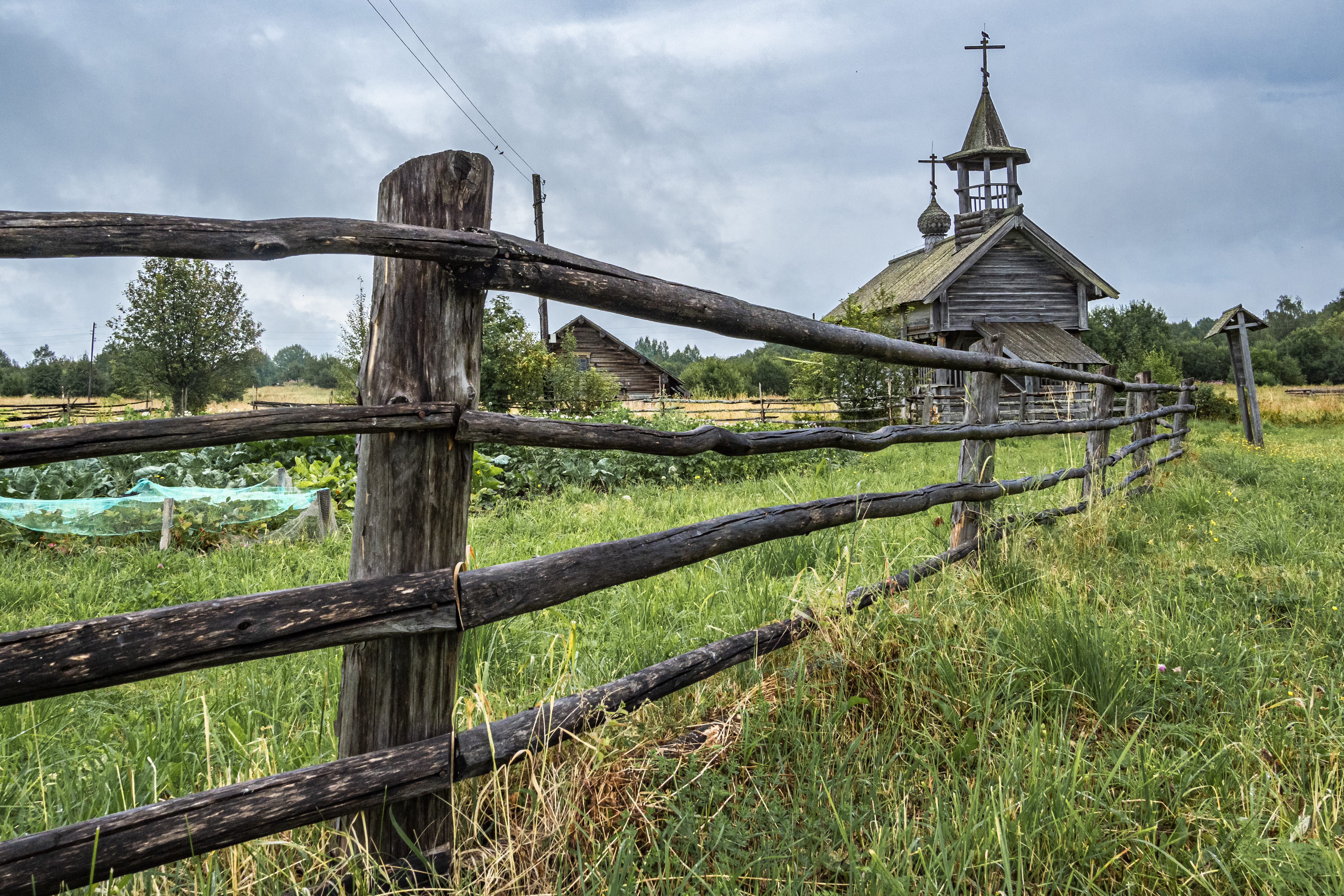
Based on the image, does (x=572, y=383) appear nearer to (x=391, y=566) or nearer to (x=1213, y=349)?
(x=391, y=566)

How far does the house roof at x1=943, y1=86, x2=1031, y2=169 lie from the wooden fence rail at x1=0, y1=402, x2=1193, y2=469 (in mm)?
25800

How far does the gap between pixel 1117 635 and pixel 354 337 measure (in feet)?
103

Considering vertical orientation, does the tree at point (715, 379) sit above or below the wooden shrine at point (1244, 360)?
above

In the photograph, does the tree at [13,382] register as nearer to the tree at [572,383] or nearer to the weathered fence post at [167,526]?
the tree at [572,383]

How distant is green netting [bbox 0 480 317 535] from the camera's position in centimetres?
508

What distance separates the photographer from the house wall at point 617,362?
102 feet

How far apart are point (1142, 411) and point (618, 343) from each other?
24.8 m

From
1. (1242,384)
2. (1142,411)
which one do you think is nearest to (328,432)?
(1142,411)

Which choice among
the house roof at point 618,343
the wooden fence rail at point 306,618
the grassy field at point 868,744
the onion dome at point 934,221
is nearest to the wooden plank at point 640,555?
the wooden fence rail at point 306,618

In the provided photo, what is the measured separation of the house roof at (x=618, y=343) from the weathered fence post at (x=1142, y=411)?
22.9m

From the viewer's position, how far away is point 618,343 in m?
30.6

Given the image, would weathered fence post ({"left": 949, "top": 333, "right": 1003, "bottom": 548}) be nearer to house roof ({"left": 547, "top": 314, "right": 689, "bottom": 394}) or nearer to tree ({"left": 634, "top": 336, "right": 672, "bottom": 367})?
house roof ({"left": 547, "top": 314, "right": 689, "bottom": 394})

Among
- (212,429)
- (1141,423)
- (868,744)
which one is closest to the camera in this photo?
(212,429)

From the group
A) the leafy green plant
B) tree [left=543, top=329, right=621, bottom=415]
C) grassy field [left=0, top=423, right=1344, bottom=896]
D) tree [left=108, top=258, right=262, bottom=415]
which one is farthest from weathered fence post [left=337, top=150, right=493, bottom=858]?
tree [left=108, top=258, right=262, bottom=415]
